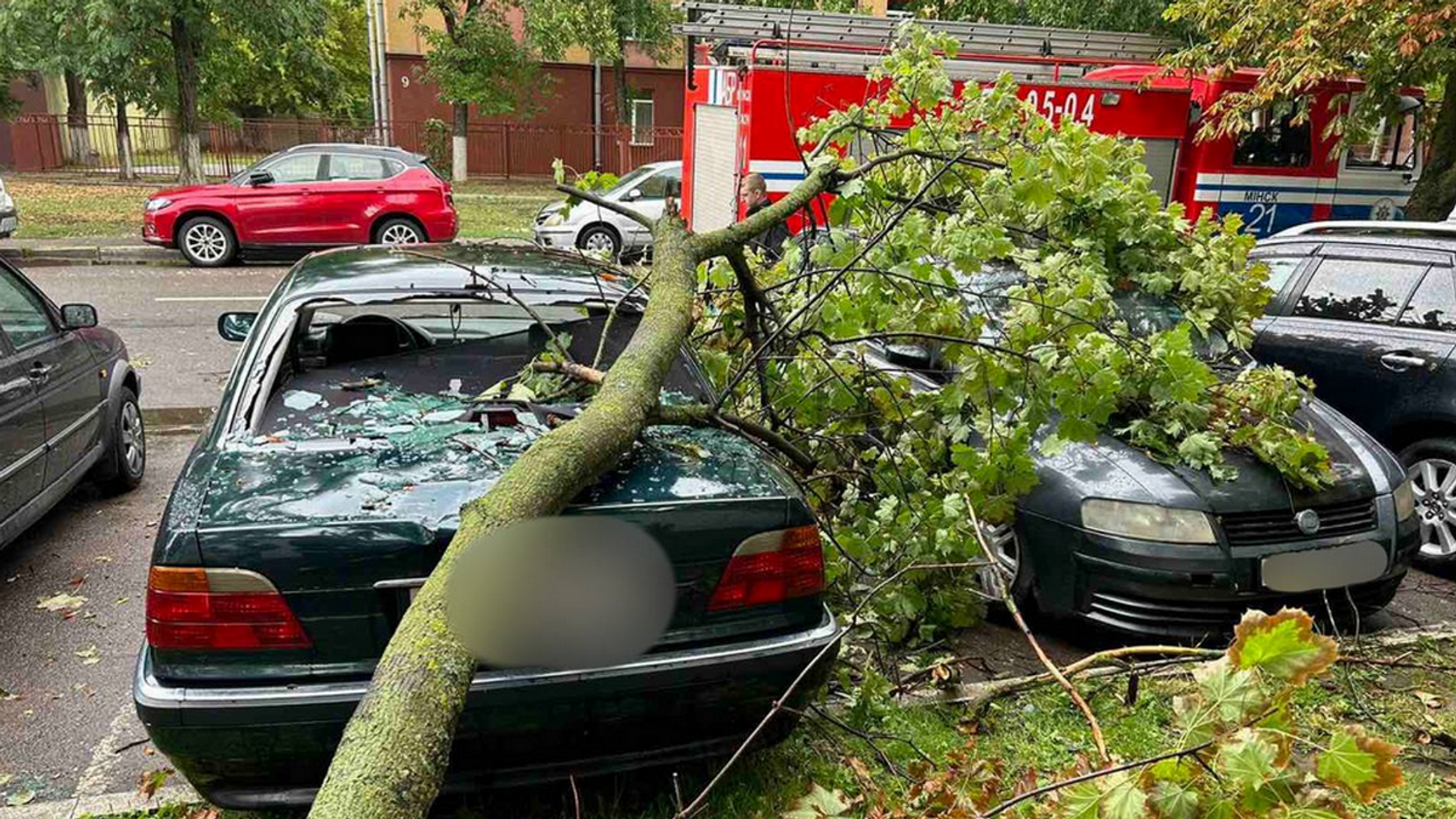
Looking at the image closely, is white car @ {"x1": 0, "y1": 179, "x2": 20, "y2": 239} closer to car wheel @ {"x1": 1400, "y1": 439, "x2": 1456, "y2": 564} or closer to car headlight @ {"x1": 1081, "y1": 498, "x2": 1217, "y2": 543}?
car headlight @ {"x1": 1081, "y1": 498, "x2": 1217, "y2": 543}

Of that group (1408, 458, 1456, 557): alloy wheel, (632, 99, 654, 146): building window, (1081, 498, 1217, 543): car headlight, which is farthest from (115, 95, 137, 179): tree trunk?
(1408, 458, 1456, 557): alloy wheel

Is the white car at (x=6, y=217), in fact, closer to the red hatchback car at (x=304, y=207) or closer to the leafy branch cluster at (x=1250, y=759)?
the red hatchback car at (x=304, y=207)

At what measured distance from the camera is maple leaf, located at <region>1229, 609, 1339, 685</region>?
5.88 feet

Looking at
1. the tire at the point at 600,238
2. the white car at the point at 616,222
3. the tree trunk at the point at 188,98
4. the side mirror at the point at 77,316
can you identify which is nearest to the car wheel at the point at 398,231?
the white car at the point at 616,222

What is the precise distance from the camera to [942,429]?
4.10m

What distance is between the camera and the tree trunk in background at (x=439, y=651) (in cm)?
175

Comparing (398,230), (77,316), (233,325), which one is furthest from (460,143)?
(233,325)

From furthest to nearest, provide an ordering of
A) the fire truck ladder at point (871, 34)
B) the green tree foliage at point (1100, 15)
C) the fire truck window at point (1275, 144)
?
the green tree foliage at point (1100, 15)
the fire truck window at point (1275, 144)
the fire truck ladder at point (871, 34)

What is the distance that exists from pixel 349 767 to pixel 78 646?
2958mm

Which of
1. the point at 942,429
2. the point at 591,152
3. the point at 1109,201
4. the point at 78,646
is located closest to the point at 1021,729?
the point at 942,429

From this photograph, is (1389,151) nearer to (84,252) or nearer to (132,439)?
(132,439)

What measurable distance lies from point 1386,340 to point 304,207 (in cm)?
1301

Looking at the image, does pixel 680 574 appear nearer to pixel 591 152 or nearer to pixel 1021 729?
pixel 1021 729

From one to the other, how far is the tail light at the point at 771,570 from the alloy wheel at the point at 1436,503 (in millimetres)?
4023
